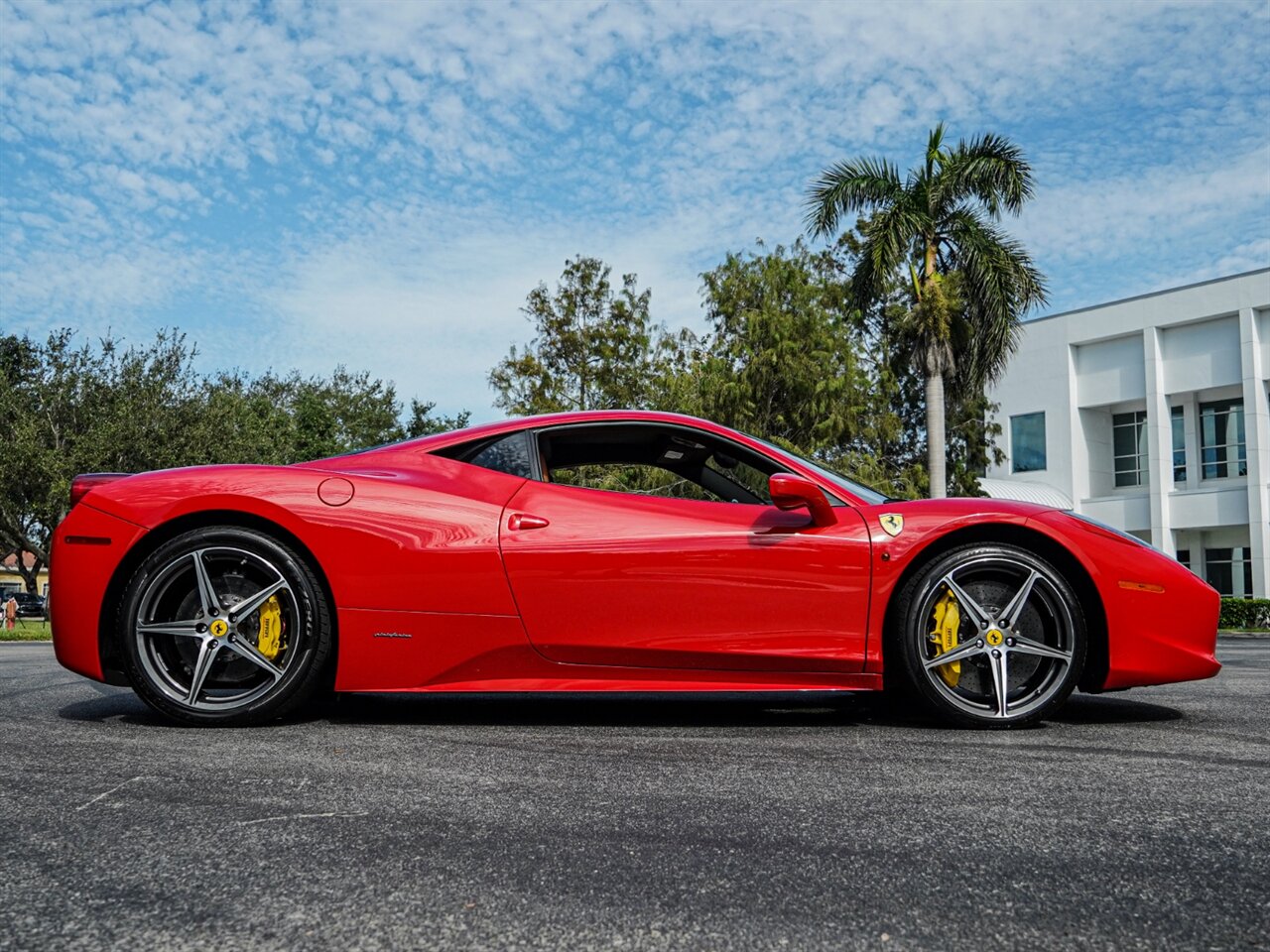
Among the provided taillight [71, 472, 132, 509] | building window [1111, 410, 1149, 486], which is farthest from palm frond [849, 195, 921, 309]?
building window [1111, 410, 1149, 486]

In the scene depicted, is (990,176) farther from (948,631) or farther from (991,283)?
(948,631)

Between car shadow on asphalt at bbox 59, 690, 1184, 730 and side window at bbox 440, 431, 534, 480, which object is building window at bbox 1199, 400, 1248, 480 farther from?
side window at bbox 440, 431, 534, 480

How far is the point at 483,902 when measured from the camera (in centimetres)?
188

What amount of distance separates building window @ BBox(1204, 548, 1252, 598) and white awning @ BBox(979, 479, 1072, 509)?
15.4 feet

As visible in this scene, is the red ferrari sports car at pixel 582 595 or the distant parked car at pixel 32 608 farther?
the distant parked car at pixel 32 608

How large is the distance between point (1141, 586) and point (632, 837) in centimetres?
265

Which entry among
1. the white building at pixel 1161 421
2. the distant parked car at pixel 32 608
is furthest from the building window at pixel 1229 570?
the distant parked car at pixel 32 608

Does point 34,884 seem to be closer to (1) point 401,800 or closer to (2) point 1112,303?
(1) point 401,800

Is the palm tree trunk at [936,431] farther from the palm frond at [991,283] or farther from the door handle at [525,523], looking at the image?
the door handle at [525,523]

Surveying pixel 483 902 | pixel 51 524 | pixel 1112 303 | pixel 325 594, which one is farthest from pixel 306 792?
pixel 1112 303

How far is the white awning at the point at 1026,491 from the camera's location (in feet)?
113

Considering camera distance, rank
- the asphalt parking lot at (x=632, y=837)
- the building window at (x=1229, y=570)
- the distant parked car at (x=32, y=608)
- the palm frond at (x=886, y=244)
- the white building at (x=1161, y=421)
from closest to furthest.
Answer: the asphalt parking lot at (x=632, y=837), the palm frond at (x=886, y=244), the white building at (x=1161, y=421), the building window at (x=1229, y=570), the distant parked car at (x=32, y=608)

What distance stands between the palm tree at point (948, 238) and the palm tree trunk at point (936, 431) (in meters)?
0.02

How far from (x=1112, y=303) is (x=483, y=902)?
38912mm
